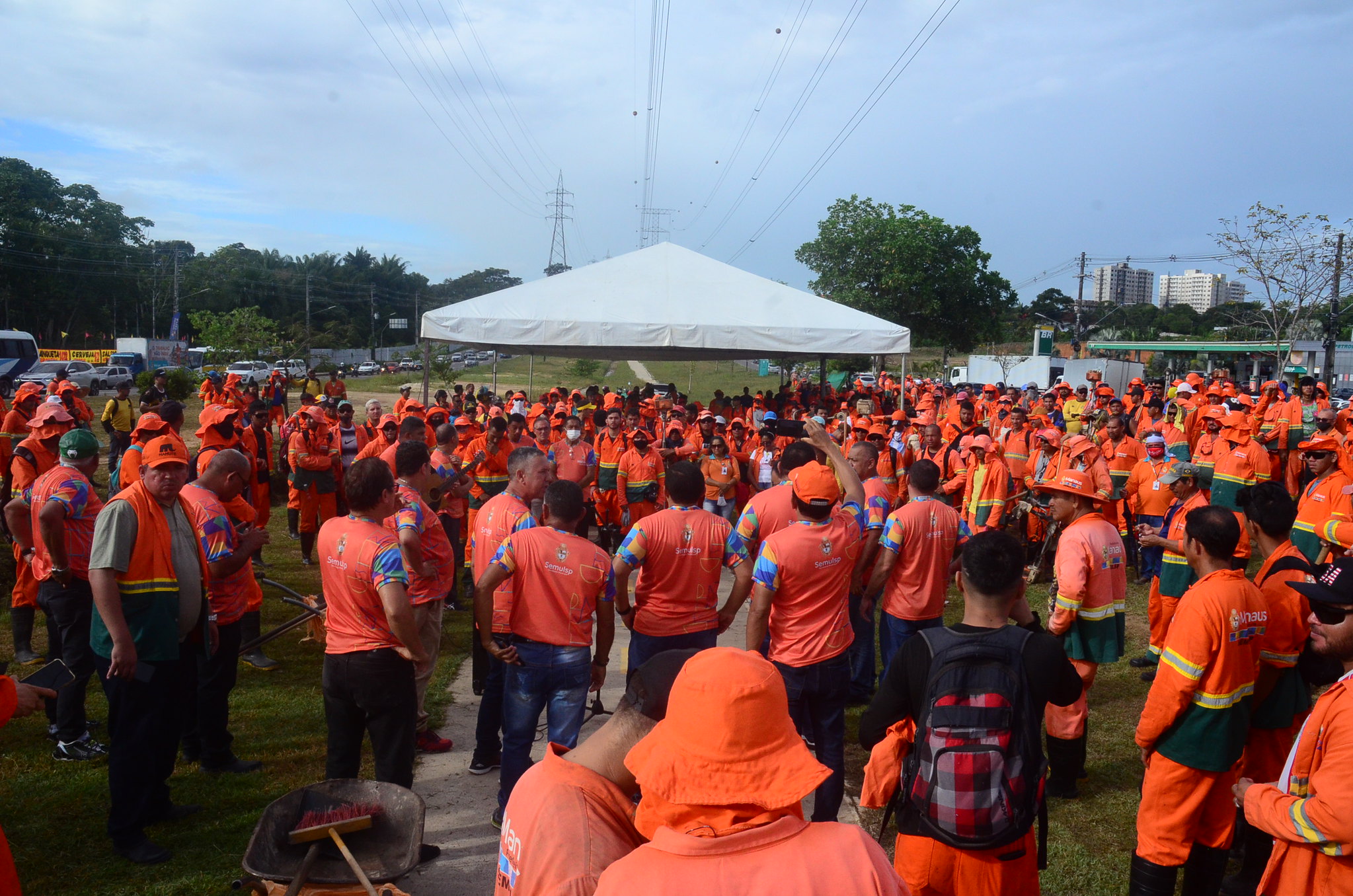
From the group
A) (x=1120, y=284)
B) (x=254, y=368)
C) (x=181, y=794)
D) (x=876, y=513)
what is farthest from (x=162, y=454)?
(x=1120, y=284)

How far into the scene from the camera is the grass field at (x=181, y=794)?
3951 millimetres

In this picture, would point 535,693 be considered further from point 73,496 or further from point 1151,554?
point 1151,554

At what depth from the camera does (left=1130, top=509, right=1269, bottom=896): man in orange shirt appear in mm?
3303

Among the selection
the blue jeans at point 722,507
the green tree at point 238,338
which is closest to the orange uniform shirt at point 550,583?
the blue jeans at point 722,507

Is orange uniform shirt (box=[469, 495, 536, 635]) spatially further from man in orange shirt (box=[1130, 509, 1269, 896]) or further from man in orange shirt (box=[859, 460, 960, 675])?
man in orange shirt (box=[1130, 509, 1269, 896])

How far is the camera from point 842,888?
1.46m

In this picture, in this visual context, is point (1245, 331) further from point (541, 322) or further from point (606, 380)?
point (541, 322)

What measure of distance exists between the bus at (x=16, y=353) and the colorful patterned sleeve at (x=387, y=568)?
39.6m

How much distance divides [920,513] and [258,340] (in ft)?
128

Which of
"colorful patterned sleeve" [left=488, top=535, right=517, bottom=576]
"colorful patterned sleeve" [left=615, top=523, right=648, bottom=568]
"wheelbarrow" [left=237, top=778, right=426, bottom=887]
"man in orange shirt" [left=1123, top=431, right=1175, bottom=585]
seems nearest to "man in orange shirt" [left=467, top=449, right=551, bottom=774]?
"colorful patterned sleeve" [left=488, top=535, right=517, bottom=576]

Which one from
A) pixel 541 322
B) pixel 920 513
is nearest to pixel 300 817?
pixel 920 513

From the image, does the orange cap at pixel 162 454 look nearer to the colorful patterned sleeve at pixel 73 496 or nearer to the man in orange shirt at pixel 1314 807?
the colorful patterned sleeve at pixel 73 496

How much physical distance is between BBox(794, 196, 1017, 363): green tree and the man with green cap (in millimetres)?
29378

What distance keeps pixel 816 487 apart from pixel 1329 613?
6.85ft
